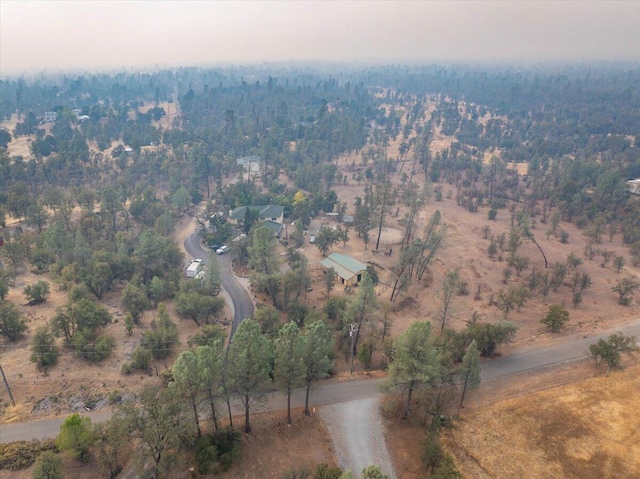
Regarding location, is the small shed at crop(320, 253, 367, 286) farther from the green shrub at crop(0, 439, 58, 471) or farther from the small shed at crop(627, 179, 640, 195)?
the small shed at crop(627, 179, 640, 195)

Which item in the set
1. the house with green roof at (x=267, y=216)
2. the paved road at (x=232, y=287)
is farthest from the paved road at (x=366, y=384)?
the house with green roof at (x=267, y=216)

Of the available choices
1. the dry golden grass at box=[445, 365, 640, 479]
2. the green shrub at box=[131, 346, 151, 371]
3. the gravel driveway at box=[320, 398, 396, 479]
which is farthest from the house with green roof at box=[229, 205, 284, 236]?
the dry golden grass at box=[445, 365, 640, 479]

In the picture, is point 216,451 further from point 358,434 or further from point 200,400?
point 358,434

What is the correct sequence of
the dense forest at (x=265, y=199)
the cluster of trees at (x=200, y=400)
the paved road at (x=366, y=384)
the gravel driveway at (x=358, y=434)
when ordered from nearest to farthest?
the cluster of trees at (x=200, y=400) → the gravel driveway at (x=358, y=434) → the paved road at (x=366, y=384) → the dense forest at (x=265, y=199)

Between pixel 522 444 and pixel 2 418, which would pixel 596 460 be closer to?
pixel 522 444

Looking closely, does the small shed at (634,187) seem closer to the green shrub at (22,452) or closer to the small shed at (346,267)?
the small shed at (346,267)

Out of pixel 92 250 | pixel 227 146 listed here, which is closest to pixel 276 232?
pixel 92 250

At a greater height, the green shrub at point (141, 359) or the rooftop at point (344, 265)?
the green shrub at point (141, 359)
